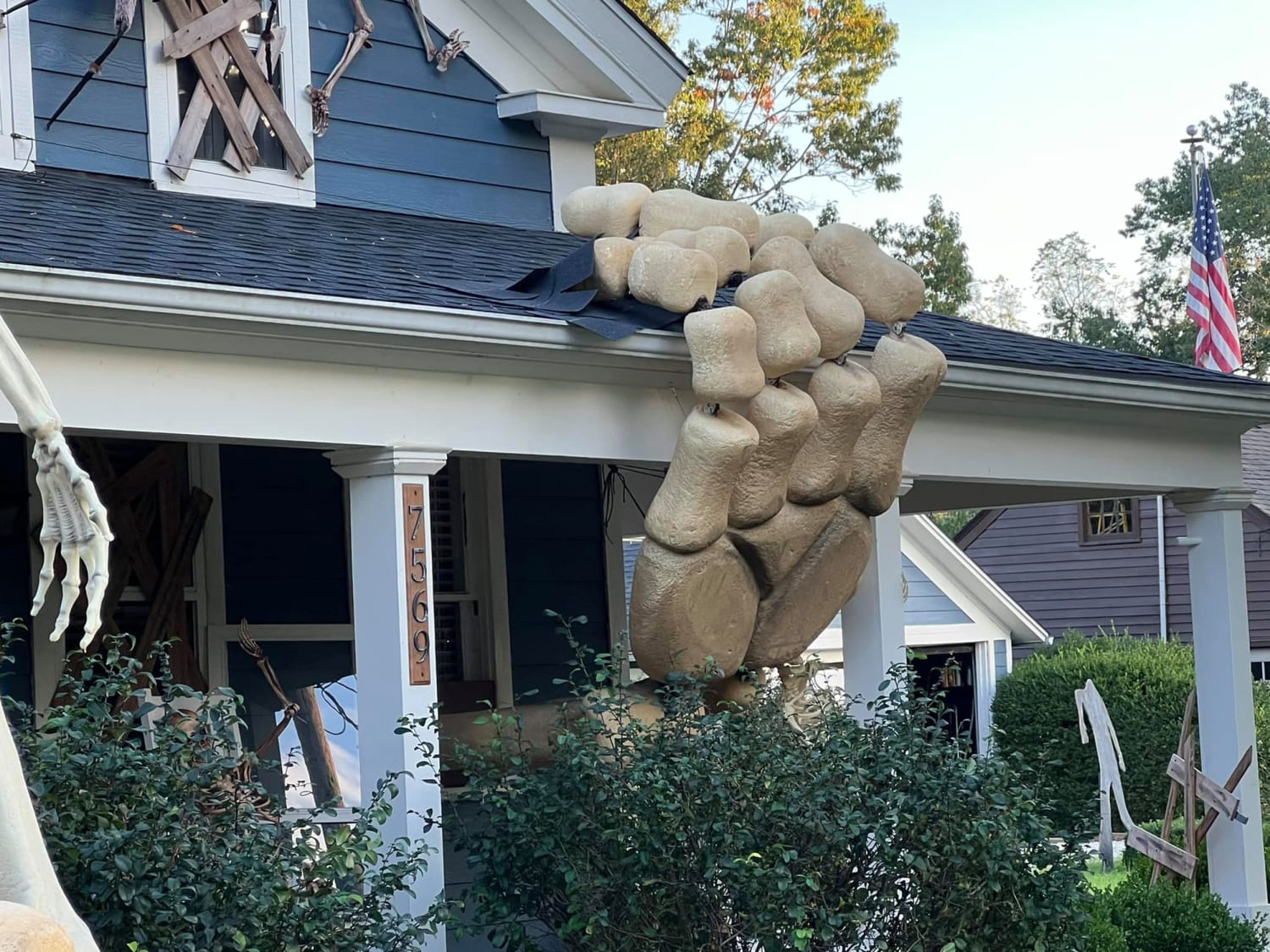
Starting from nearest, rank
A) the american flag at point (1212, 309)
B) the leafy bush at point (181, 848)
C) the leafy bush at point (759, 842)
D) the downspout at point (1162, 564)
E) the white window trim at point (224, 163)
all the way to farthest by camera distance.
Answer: the leafy bush at point (181, 848), the leafy bush at point (759, 842), the white window trim at point (224, 163), the american flag at point (1212, 309), the downspout at point (1162, 564)

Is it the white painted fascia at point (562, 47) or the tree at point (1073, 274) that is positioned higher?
the tree at point (1073, 274)

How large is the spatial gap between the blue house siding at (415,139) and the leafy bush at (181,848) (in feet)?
15.7

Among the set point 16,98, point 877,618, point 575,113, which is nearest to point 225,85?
point 16,98

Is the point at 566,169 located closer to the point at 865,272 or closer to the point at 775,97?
the point at 865,272

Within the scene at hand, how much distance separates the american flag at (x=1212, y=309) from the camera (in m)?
15.6

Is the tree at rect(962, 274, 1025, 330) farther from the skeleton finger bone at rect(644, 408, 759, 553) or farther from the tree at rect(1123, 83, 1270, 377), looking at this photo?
the skeleton finger bone at rect(644, 408, 759, 553)

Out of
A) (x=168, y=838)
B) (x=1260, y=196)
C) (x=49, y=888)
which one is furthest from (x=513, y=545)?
(x=1260, y=196)

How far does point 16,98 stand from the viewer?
8.98 meters

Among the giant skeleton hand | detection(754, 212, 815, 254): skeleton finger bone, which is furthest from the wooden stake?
the giant skeleton hand

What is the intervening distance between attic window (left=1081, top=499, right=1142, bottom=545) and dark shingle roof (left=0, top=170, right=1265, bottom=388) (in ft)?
58.4

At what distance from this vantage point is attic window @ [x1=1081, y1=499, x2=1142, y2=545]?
28.2 m

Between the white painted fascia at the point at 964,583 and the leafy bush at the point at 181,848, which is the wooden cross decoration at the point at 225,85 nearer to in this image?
the leafy bush at the point at 181,848

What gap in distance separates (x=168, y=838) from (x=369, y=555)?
1973 mm

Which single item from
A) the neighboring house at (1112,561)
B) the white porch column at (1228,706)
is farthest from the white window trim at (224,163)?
the neighboring house at (1112,561)
